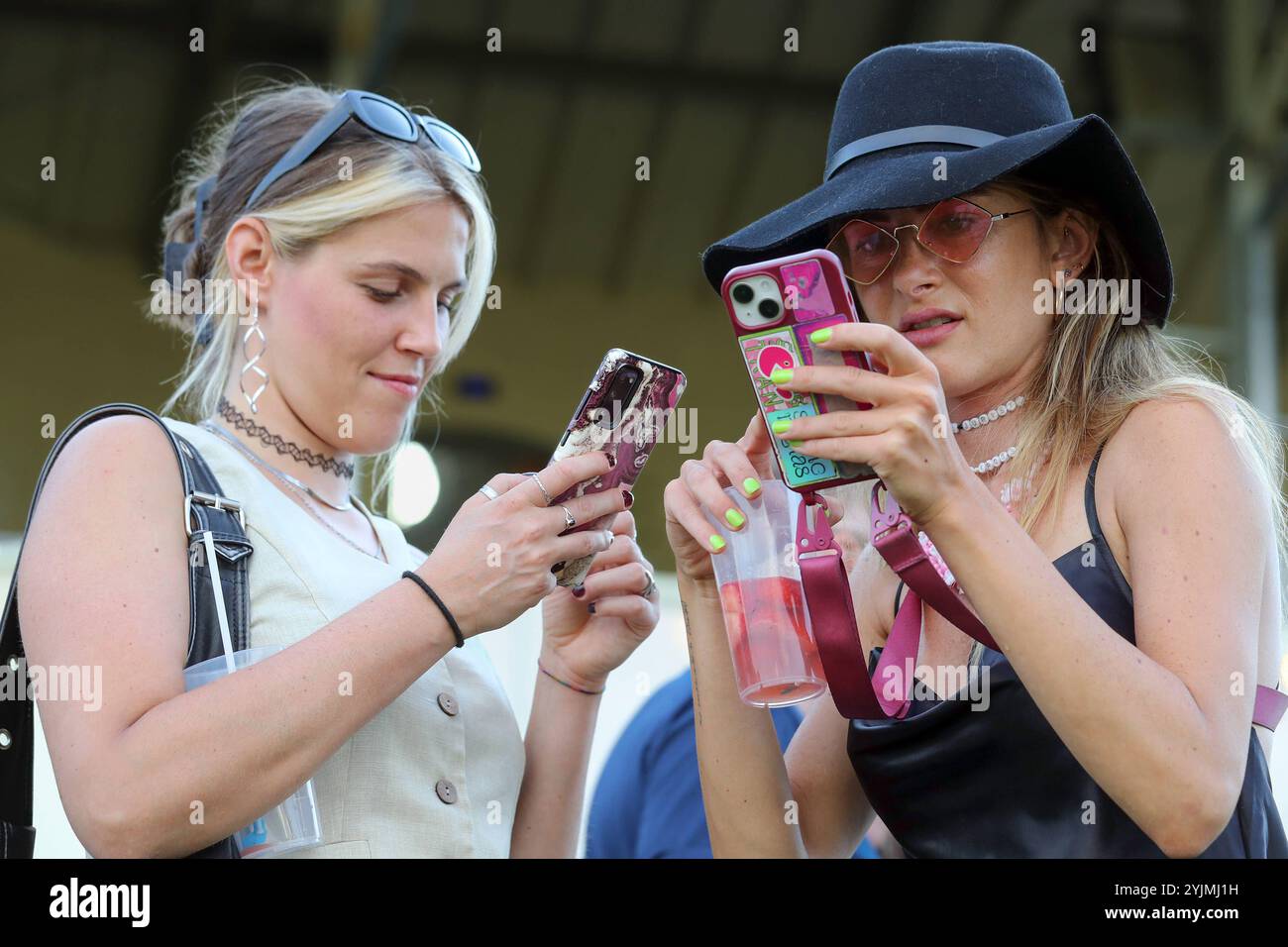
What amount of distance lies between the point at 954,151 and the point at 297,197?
0.85 meters

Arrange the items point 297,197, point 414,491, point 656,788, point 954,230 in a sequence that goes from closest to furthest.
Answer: point 954,230 → point 297,197 → point 656,788 → point 414,491

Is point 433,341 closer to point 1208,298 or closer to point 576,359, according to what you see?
point 576,359

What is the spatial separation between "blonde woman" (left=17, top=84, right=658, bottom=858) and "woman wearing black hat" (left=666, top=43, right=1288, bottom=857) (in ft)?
0.93

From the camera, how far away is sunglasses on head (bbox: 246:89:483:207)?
1932 millimetres

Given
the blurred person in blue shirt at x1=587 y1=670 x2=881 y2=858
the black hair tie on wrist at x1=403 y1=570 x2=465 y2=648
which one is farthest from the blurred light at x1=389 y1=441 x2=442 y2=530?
the black hair tie on wrist at x1=403 y1=570 x2=465 y2=648

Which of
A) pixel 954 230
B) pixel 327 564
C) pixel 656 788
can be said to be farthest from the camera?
pixel 656 788

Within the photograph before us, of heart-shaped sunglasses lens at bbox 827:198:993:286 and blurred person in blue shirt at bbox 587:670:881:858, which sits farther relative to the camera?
blurred person in blue shirt at bbox 587:670:881:858

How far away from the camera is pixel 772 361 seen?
4.63 feet

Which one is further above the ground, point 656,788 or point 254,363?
point 254,363

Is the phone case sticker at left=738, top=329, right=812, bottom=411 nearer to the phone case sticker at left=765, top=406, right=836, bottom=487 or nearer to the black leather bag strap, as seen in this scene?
the phone case sticker at left=765, top=406, right=836, bottom=487

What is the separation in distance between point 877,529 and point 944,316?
26cm

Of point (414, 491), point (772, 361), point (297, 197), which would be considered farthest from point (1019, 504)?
point (414, 491)

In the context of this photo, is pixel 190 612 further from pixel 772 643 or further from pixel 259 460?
pixel 772 643
